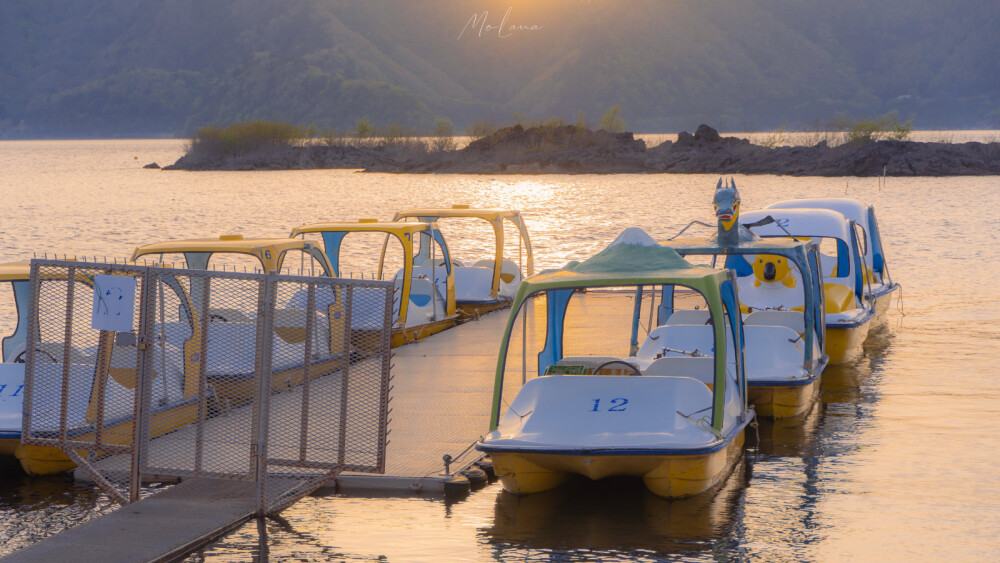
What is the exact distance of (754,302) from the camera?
1780cm

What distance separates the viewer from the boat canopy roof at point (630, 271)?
10148 millimetres

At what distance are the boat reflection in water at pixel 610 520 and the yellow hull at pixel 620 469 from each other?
0.52 feet

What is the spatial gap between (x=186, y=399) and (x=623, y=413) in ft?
15.6

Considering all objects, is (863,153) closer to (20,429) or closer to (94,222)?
(94,222)

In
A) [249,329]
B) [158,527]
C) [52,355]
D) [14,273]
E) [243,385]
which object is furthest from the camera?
[243,385]

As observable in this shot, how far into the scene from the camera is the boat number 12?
32.6 feet

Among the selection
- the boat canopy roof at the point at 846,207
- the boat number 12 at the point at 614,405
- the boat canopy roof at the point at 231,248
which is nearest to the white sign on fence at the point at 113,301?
the boat number 12 at the point at 614,405

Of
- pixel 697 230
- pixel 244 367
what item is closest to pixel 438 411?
pixel 244 367

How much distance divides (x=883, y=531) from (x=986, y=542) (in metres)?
0.80

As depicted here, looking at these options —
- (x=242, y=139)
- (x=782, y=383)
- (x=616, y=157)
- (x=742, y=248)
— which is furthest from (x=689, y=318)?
(x=242, y=139)

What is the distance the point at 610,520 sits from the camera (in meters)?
9.82

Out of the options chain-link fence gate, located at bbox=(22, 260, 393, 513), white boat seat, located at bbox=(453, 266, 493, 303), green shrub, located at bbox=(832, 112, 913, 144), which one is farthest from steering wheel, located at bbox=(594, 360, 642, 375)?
green shrub, located at bbox=(832, 112, 913, 144)

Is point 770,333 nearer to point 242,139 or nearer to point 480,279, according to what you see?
point 480,279

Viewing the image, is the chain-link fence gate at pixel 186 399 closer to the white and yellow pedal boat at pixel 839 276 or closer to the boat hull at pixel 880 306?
the white and yellow pedal boat at pixel 839 276
